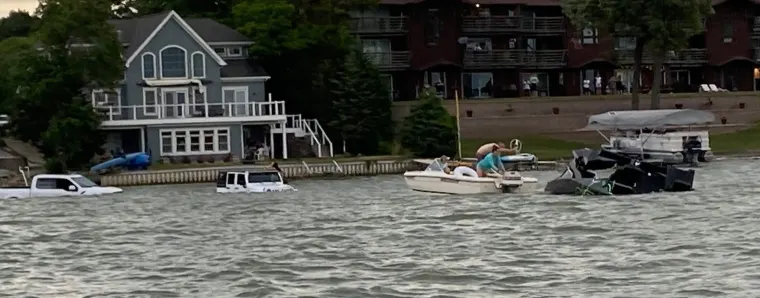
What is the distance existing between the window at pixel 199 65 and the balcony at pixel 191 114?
8.96ft

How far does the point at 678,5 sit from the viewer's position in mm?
87312

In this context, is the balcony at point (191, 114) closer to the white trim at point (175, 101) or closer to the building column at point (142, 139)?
the white trim at point (175, 101)

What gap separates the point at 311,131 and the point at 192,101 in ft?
23.8

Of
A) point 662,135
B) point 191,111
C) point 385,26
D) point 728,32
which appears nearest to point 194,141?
point 191,111

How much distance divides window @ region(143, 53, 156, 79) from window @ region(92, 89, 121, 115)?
1.96 m

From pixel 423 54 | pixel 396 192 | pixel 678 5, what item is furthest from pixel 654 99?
pixel 396 192

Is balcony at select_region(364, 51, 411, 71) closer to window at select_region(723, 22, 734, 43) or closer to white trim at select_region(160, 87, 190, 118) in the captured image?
white trim at select_region(160, 87, 190, 118)

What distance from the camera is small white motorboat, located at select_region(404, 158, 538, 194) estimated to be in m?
52.2

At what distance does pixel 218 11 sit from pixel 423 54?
13.8 m

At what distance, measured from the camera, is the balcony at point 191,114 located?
83.2m

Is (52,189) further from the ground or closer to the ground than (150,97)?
closer to the ground

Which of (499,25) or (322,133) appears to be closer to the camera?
(322,133)

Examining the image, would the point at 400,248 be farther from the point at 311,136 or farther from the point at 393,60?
the point at 393,60

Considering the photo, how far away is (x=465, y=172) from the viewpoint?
53.4 meters
